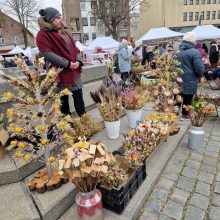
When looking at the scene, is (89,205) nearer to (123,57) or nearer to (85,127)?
(85,127)

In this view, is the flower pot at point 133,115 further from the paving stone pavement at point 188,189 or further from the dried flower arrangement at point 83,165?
the dried flower arrangement at point 83,165

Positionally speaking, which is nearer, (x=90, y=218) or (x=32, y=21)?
(x=90, y=218)

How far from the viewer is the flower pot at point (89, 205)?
219 centimetres

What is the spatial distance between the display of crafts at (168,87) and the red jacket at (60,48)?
1888 mm

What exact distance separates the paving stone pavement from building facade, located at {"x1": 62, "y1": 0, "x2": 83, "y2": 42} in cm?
4311

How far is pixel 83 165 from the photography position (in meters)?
2.08

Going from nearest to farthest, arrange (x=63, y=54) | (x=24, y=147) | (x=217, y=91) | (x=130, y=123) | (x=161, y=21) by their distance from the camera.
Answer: (x=24, y=147)
(x=63, y=54)
(x=130, y=123)
(x=217, y=91)
(x=161, y=21)

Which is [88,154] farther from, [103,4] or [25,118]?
[103,4]

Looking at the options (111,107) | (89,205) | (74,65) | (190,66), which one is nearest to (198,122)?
(190,66)

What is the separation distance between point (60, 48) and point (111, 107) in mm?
1125

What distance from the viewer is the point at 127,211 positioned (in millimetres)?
2486

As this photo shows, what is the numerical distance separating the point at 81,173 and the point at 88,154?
18 cm

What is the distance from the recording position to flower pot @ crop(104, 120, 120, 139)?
3.58 m

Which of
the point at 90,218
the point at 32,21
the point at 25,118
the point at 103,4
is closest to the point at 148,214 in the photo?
the point at 90,218
